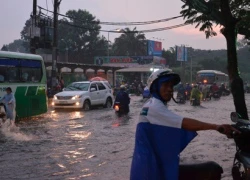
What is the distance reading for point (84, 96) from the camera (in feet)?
72.6

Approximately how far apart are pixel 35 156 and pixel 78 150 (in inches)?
45.3

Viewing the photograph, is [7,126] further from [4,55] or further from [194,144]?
[194,144]

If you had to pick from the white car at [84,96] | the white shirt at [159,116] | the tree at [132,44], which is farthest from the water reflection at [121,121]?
the tree at [132,44]

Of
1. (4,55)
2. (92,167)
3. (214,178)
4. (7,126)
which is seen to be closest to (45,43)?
(4,55)

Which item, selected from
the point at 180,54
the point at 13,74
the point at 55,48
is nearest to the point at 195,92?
the point at 55,48

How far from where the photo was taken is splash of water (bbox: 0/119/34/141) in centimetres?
1236

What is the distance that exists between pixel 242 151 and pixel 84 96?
60.5 feet

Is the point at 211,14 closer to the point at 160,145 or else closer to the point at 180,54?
the point at 160,145

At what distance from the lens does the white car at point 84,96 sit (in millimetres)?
21703

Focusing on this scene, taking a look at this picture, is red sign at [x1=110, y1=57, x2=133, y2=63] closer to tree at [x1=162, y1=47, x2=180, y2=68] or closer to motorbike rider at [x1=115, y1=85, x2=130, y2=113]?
tree at [x1=162, y1=47, x2=180, y2=68]

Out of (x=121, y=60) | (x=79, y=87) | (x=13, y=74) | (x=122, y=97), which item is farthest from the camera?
(x=121, y=60)

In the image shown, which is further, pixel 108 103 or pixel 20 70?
pixel 108 103

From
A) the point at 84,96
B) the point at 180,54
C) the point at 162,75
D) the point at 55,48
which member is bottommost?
the point at 84,96

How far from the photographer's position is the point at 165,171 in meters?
3.00
